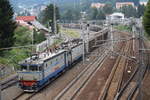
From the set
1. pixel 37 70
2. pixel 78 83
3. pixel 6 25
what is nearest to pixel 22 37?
pixel 6 25

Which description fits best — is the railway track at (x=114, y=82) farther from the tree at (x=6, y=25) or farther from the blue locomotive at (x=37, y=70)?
the tree at (x=6, y=25)

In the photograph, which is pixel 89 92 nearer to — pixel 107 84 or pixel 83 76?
pixel 107 84

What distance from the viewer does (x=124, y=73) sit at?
47.4 m

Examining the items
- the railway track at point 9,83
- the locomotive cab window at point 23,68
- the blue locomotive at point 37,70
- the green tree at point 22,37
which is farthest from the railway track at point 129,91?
the green tree at point 22,37

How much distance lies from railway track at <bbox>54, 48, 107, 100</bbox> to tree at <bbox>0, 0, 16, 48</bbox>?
11.5 metres

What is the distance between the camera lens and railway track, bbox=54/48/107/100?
110ft

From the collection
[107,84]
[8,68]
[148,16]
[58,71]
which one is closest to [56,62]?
[58,71]

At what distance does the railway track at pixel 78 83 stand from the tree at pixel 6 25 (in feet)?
37.6

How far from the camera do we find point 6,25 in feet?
169

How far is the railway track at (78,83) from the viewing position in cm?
3353

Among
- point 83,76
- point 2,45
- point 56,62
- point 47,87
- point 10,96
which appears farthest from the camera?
point 2,45

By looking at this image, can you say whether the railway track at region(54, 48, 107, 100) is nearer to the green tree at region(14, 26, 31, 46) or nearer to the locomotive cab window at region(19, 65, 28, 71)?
Answer: the locomotive cab window at region(19, 65, 28, 71)

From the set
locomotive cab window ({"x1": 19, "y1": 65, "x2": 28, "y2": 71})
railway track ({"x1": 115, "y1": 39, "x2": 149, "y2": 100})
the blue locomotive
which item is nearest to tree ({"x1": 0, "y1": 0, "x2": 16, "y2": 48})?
the blue locomotive

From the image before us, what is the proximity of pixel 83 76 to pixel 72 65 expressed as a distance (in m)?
7.20
